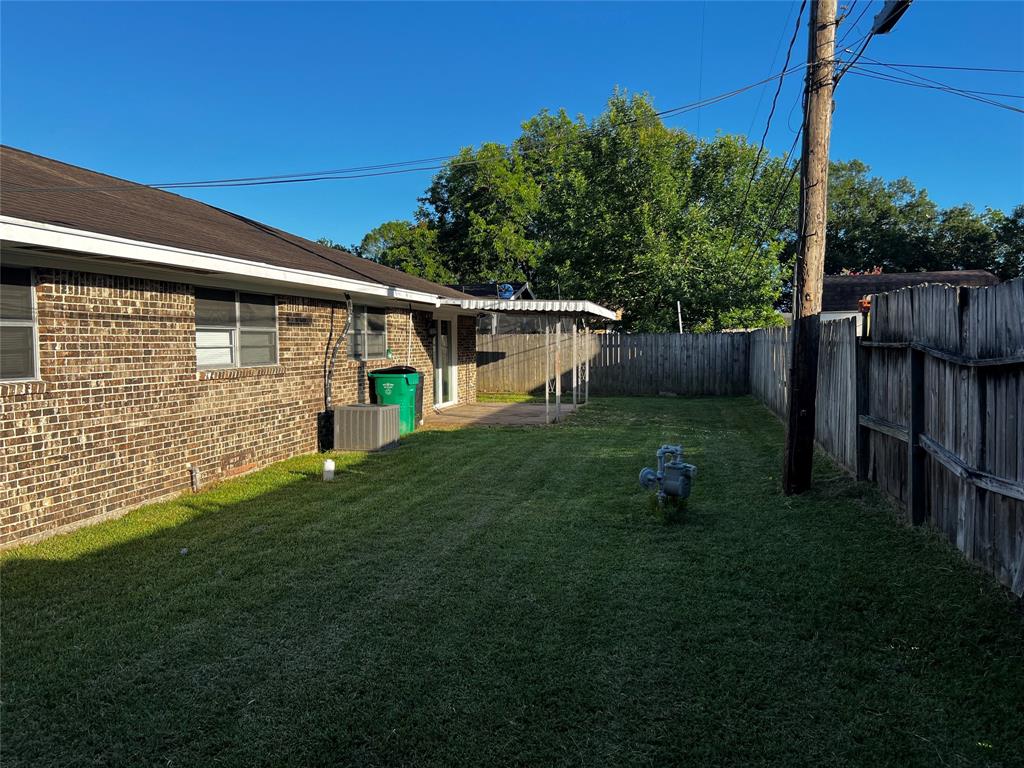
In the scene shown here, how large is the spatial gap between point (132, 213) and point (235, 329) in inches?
68.2

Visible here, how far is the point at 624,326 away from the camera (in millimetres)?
26312

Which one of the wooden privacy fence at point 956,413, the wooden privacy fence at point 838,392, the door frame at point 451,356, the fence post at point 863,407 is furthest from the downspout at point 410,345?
the wooden privacy fence at point 956,413

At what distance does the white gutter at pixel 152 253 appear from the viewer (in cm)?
504

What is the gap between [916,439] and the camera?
5555 mm

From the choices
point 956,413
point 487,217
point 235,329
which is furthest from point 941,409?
point 487,217

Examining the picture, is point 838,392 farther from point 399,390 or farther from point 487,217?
point 487,217

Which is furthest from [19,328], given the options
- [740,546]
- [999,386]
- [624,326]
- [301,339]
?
[624,326]

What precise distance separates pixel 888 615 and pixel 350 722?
3144 mm

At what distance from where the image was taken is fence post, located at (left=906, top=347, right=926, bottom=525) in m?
5.54

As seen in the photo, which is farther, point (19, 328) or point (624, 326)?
point (624, 326)

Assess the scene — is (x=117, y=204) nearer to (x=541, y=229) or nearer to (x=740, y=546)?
(x=740, y=546)

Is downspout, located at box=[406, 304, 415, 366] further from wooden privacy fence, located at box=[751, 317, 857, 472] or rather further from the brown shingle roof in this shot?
wooden privacy fence, located at box=[751, 317, 857, 472]

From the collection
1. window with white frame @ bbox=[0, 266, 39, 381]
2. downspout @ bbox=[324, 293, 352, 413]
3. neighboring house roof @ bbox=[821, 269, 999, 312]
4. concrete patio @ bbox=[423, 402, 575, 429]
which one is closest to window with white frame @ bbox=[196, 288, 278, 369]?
downspout @ bbox=[324, 293, 352, 413]

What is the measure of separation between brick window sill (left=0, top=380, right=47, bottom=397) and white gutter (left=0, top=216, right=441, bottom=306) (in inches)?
46.9
